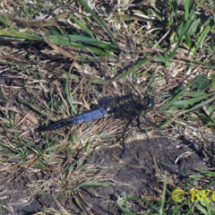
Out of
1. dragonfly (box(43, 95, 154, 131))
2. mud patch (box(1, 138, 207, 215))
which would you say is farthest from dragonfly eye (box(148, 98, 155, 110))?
mud patch (box(1, 138, 207, 215))

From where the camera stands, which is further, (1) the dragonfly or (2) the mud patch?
(1) the dragonfly

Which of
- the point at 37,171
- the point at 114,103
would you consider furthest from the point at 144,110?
the point at 37,171

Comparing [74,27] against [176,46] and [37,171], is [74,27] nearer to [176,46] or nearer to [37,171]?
[176,46]

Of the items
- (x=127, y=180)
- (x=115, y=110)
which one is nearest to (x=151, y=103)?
(x=115, y=110)

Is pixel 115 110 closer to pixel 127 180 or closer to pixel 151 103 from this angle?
pixel 151 103

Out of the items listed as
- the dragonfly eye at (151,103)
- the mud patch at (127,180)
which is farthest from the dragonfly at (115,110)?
the mud patch at (127,180)

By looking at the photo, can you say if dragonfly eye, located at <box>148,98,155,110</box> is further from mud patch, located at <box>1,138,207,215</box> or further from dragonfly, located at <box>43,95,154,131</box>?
mud patch, located at <box>1,138,207,215</box>

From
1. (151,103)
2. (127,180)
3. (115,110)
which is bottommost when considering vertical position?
(127,180)

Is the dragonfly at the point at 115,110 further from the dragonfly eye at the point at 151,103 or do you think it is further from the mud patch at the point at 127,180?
the mud patch at the point at 127,180
